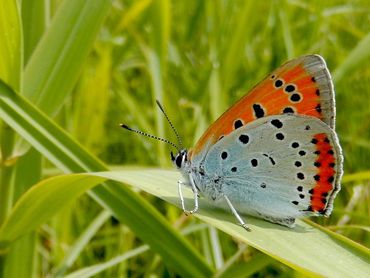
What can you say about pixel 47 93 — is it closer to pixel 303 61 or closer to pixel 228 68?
pixel 303 61

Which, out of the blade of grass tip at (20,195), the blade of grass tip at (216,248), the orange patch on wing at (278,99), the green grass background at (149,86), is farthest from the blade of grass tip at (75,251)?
the orange patch on wing at (278,99)

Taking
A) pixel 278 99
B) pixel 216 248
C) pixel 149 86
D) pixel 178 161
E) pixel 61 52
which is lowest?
pixel 216 248

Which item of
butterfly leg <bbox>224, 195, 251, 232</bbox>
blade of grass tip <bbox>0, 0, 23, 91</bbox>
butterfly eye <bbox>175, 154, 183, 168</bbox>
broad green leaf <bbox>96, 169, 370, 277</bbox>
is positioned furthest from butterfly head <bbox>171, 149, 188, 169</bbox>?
blade of grass tip <bbox>0, 0, 23, 91</bbox>

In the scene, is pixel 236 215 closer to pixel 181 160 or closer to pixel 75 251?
pixel 181 160

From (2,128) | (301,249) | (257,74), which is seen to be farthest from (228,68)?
(301,249)

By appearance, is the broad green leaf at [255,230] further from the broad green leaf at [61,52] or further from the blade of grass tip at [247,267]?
the broad green leaf at [61,52]

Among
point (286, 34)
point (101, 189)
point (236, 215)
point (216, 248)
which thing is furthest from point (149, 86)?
point (236, 215)
